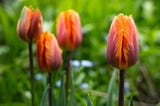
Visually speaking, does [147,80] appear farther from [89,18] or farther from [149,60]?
[89,18]

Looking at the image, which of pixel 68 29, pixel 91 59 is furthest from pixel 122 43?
pixel 91 59

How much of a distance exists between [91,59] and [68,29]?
1.16m

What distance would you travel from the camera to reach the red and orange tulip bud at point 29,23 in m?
1.97

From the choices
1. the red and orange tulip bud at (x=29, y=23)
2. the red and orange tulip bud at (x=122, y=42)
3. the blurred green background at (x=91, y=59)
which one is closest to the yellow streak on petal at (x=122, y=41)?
the red and orange tulip bud at (x=122, y=42)

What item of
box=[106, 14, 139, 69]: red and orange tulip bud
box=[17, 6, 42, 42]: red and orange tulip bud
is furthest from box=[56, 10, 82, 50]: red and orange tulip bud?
box=[106, 14, 139, 69]: red and orange tulip bud

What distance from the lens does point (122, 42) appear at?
5.39ft

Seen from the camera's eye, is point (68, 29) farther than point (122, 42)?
Yes

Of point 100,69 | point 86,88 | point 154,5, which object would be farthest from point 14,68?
point 154,5

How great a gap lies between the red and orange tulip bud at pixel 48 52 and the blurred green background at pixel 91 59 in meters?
0.22

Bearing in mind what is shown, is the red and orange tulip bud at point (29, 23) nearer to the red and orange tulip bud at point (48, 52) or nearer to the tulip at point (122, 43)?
the red and orange tulip bud at point (48, 52)

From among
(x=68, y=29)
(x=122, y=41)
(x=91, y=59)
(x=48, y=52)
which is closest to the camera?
(x=122, y=41)

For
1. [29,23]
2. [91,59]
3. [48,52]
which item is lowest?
[91,59]

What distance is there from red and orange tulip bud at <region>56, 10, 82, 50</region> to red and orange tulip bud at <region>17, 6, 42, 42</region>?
155mm

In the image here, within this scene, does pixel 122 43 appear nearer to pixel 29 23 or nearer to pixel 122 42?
pixel 122 42
